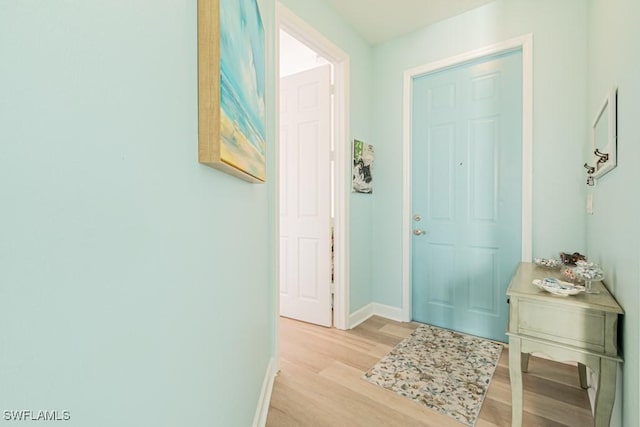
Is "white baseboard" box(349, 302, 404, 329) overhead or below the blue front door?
below

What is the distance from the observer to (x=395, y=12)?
8.16ft

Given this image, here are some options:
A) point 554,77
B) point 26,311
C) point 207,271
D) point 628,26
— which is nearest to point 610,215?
point 628,26

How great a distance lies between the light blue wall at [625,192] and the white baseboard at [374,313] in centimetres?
170

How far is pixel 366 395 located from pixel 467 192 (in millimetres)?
1756

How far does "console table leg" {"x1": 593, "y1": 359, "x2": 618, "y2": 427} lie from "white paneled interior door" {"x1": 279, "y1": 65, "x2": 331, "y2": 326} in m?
1.79

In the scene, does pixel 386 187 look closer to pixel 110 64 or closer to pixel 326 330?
pixel 326 330

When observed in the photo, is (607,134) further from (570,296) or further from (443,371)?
(443,371)

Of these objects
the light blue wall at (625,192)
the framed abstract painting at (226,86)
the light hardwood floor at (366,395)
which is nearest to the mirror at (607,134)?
the light blue wall at (625,192)

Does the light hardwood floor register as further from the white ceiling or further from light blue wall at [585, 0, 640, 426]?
the white ceiling

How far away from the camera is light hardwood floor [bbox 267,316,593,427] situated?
154 cm

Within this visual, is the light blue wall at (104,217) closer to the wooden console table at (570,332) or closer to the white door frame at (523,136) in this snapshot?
the wooden console table at (570,332)

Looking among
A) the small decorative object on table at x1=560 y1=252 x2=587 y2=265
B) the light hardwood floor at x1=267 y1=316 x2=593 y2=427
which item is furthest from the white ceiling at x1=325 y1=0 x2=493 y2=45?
the light hardwood floor at x1=267 y1=316 x2=593 y2=427

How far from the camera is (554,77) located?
2123 millimetres

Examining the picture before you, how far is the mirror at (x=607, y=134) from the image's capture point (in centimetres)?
122
